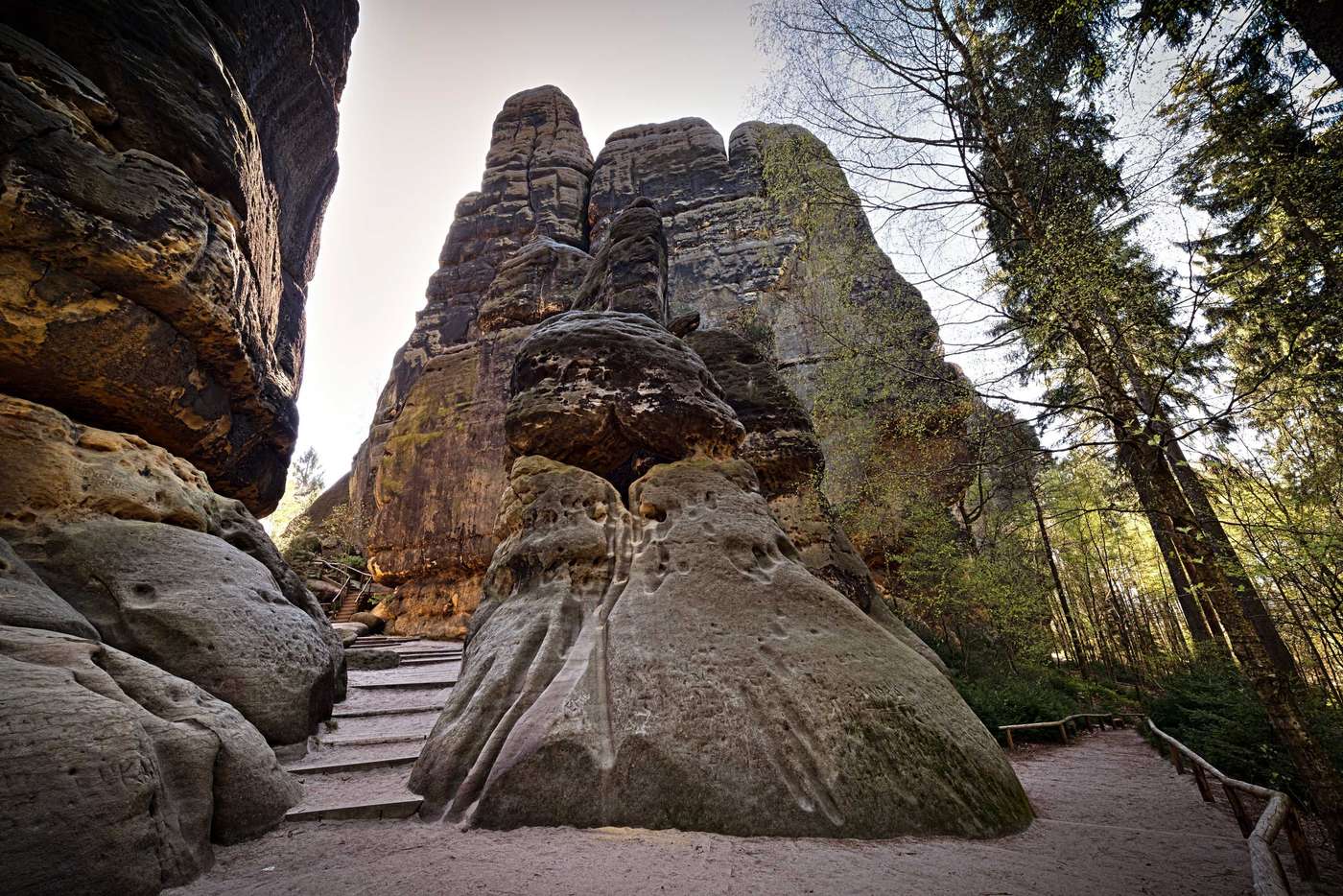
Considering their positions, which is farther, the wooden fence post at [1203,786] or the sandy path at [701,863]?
the wooden fence post at [1203,786]

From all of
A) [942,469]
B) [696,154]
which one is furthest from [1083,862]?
[696,154]

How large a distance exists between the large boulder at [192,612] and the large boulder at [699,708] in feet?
5.01

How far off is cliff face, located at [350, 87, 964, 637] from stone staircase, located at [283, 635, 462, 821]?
3.04 metres

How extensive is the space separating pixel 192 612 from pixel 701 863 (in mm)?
4348

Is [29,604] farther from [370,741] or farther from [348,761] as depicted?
[370,741]

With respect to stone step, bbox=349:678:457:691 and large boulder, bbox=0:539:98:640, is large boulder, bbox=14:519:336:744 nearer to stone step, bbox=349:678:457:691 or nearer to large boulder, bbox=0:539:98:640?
large boulder, bbox=0:539:98:640

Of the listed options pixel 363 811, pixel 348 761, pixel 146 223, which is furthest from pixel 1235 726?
pixel 146 223

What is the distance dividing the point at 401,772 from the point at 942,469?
5.63 meters

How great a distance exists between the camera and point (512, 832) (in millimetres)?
2955

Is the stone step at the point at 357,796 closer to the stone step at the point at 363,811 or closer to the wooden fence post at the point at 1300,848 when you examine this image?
the stone step at the point at 363,811

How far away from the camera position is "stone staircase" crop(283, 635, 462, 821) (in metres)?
3.32

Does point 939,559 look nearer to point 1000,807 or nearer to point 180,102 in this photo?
point 1000,807

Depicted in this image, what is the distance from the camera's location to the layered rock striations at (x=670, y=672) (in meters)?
3.09

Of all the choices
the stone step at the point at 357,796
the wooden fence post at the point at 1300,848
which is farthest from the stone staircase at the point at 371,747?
the wooden fence post at the point at 1300,848
